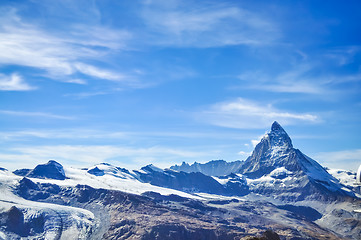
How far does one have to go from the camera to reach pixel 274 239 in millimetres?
131500

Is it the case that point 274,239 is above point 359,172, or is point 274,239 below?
below

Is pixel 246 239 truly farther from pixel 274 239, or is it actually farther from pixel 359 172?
pixel 359 172

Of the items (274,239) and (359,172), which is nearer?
(274,239)

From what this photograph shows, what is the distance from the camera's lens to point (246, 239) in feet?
304

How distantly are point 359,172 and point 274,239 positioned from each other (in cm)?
4321

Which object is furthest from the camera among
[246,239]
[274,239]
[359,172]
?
[359,172]

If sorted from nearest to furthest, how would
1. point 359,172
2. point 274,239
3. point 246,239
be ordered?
1. point 246,239
2. point 274,239
3. point 359,172

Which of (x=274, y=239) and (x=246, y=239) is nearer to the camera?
(x=246, y=239)

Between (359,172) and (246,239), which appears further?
(359,172)

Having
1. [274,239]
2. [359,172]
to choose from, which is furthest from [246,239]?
[359,172]

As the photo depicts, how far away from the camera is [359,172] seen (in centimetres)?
15025

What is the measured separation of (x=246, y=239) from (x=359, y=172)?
75968 mm
